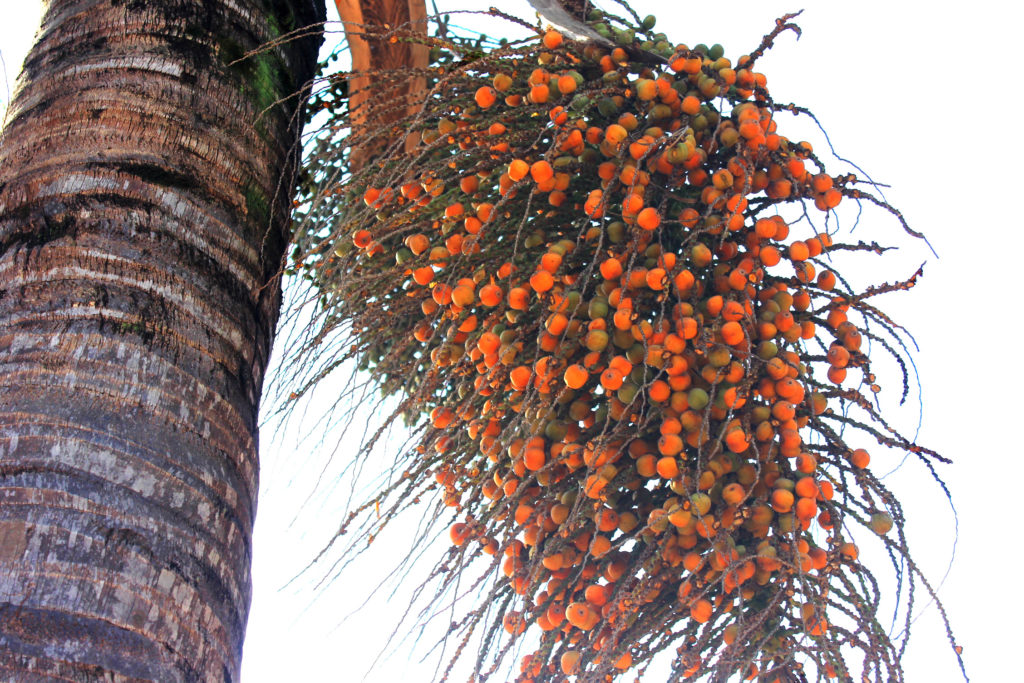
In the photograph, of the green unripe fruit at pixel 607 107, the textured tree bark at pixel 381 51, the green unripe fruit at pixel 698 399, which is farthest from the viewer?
the textured tree bark at pixel 381 51

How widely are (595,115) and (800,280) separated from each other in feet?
1.40

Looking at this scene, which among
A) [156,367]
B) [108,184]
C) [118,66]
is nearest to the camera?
[156,367]

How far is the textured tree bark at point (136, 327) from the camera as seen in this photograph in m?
1.02

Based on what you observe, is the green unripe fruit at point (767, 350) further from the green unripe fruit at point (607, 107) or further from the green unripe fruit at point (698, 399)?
the green unripe fruit at point (607, 107)

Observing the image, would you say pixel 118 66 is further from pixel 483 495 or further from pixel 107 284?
pixel 483 495

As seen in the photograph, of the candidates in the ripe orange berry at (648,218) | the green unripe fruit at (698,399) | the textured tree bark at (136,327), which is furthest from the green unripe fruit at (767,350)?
the textured tree bark at (136,327)

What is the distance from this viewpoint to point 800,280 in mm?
1396

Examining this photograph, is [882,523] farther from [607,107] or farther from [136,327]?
[136,327]

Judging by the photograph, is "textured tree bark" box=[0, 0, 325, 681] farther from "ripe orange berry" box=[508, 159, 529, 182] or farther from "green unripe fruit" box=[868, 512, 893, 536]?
"green unripe fruit" box=[868, 512, 893, 536]

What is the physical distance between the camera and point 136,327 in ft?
3.97

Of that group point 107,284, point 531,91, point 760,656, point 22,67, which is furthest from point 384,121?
point 760,656

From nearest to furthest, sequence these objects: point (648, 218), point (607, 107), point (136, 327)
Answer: point (136, 327) → point (648, 218) → point (607, 107)

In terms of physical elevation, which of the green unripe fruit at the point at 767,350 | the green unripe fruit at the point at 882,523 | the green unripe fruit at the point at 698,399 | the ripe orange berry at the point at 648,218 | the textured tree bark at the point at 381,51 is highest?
the textured tree bark at the point at 381,51

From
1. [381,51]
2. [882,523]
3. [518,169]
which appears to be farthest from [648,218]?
[381,51]
